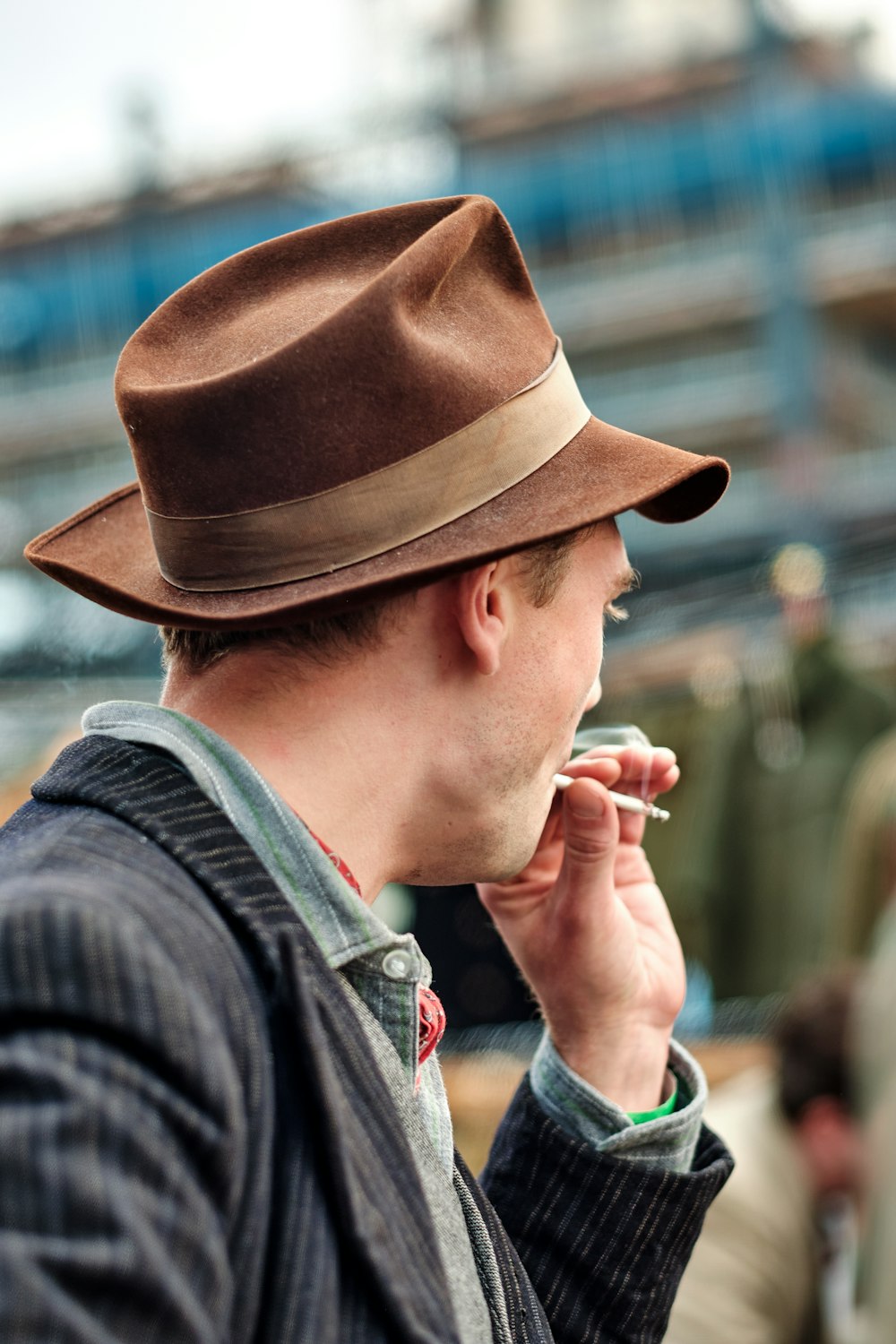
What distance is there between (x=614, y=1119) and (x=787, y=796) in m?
3.14

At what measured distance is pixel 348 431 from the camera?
1.24 m

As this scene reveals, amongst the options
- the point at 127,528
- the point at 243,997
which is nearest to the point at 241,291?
the point at 127,528

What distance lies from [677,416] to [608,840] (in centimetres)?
1113

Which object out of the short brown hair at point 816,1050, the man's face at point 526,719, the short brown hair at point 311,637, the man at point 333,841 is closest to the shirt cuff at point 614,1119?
the man at point 333,841

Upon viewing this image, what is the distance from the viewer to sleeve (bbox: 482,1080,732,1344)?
1529 millimetres

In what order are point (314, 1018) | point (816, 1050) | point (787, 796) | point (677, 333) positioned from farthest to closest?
1. point (677, 333)
2. point (787, 796)
3. point (816, 1050)
4. point (314, 1018)

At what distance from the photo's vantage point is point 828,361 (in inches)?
498

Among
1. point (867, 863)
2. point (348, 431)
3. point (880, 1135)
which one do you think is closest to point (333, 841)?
point (348, 431)

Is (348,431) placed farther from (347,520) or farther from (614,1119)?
(614,1119)

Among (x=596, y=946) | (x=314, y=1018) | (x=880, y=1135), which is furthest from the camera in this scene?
(x=880, y=1135)

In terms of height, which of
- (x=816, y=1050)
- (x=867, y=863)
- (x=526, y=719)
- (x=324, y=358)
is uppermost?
(x=324, y=358)

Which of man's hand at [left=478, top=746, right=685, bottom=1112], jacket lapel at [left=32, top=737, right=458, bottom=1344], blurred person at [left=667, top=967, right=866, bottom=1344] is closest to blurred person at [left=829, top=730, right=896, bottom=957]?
blurred person at [left=667, top=967, right=866, bottom=1344]

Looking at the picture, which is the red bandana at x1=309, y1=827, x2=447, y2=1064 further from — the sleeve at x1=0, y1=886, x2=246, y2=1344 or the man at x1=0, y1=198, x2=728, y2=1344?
the sleeve at x1=0, y1=886, x2=246, y2=1344

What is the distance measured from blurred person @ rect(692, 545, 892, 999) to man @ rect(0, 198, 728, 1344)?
299cm
